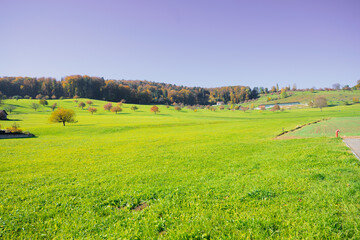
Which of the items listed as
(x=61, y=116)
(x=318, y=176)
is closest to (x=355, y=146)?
(x=318, y=176)

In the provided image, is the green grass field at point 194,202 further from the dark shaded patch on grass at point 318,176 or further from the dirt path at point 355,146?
the dirt path at point 355,146

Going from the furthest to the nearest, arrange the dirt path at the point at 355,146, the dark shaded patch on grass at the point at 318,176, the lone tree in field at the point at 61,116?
the lone tree in field at the point at 61,116 < the dirt path at the point at 355,146 < the dark shaded patch on grass at the point at 318,176

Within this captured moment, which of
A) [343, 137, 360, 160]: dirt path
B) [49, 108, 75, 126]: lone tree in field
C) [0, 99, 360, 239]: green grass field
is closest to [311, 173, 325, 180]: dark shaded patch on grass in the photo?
[0, 99, 360, 239]: green grass field

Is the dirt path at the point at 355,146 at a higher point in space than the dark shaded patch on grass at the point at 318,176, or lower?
lower

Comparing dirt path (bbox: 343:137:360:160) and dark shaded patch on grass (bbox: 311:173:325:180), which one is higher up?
dark shaded patch on grass (bbox: 311:173:325:180)

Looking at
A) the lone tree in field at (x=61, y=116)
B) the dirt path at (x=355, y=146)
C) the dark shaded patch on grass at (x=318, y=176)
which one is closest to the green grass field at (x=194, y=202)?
the dark shaded patch on grass at (x=318, y=176)

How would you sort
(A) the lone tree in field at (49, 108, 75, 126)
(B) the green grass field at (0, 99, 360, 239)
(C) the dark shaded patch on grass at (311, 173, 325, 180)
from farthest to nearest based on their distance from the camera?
1. (A) the lone tree in field at (49, 108, 75, 126)
2. (C) the dark shaded patch on grass at (311, 173, 325, 180)
3. (B) the green grass field at (0, 99, 360, 239)

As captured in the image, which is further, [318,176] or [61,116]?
[61,116]

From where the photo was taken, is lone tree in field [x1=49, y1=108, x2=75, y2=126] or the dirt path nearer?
the dirt path

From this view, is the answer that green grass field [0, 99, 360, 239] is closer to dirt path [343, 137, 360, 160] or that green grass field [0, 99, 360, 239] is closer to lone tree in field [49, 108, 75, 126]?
dirt path [343, 137, 360, 160]

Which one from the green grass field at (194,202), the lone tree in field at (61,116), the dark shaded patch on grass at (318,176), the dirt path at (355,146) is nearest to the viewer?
the green grass field at (194,202)

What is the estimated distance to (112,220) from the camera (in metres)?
6.23

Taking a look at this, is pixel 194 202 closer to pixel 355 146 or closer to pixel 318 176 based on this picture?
pixel 318 176

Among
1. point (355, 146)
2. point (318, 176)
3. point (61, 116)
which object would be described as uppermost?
point (61, 116)
